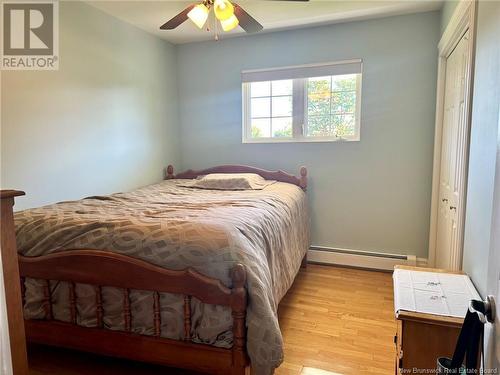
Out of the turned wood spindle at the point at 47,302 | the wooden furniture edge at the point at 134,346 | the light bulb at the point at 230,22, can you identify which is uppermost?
the light bulb at the point at 230,22

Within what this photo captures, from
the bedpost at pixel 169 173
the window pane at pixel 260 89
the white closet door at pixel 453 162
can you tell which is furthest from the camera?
the bedpost at pixel 169 173

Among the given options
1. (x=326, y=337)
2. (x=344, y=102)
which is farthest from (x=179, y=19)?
(x=326, y=337)

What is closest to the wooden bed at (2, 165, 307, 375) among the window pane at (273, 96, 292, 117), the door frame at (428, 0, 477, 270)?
the door frame at (428, 0, 477, 270)

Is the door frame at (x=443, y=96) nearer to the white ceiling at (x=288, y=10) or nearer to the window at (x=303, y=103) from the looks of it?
the white ceiling at (x=288, y=10)

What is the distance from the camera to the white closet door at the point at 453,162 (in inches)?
71.6

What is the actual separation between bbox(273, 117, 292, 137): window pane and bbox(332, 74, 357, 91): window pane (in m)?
0.56

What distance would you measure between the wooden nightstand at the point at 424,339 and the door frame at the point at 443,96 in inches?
24.6

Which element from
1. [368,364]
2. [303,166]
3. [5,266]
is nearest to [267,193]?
[303,166]

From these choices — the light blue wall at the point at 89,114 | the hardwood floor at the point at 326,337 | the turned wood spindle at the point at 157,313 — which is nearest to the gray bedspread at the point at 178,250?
the turned wood spindle at the point at 157,313

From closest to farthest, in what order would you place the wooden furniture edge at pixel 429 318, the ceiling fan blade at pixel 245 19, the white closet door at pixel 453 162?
1. the wooden furniture edge at pixel 429 318
2. the white closet door at pixel 453 162
3. the ceiling fan blade at pixel 245 19

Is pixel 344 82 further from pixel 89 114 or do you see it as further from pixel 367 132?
pixel 89 114

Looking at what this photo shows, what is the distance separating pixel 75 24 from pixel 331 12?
216 centimetres

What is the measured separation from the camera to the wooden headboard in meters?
3.39

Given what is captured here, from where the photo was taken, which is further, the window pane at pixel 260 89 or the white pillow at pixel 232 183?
the window pane at pixel 260 89
